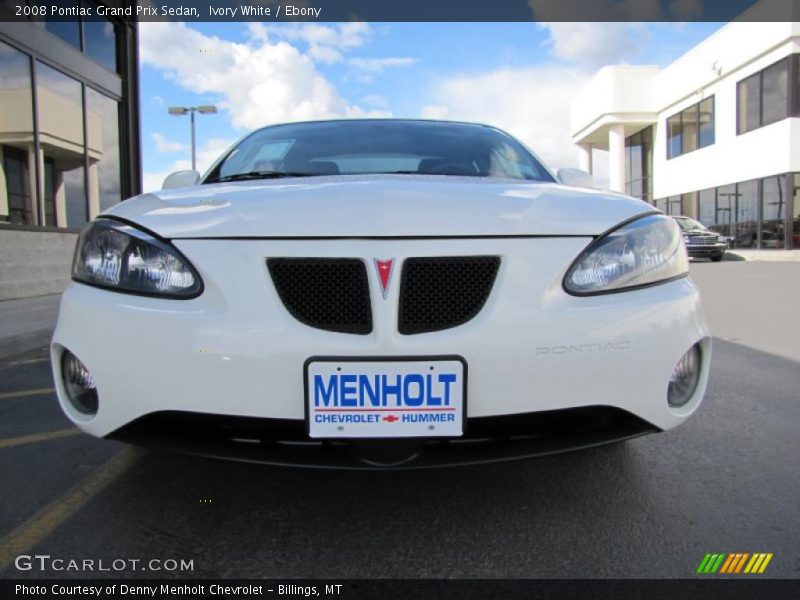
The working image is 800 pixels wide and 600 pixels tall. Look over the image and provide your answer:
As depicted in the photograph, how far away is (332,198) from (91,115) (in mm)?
9631

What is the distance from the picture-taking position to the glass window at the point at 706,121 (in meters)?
22.0

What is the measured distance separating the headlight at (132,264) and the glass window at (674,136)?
2669cm

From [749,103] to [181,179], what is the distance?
21789 millimetres

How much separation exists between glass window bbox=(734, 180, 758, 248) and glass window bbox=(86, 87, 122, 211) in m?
18.4

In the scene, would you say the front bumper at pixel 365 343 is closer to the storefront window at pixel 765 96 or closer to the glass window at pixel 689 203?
the storefront window at pixel 765 96

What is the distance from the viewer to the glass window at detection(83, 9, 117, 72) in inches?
377

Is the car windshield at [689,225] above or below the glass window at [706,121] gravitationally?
below

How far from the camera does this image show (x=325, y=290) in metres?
1.60

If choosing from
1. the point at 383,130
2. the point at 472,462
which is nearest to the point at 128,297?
the point at 472,462

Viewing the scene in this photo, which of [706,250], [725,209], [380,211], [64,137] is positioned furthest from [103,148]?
[725,209]

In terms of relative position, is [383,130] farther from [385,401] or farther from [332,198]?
[385,401]

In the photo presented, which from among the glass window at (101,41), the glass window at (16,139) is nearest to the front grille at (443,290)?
the glass window at (16,139)

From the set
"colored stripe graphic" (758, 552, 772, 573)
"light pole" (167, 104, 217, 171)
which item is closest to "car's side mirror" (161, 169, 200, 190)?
"colored stripe graphic" (758, 552, 772, 573)

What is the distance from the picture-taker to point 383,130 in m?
3.12
